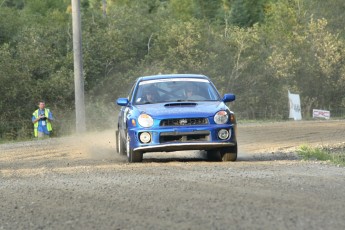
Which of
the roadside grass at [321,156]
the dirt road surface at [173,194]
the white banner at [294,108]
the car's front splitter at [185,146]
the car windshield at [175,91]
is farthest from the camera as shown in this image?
the white banner at [294,108]

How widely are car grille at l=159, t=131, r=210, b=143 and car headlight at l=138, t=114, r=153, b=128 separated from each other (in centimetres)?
29

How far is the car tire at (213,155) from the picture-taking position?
17062 mm

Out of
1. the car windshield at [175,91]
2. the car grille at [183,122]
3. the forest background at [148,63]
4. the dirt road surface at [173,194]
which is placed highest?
the forest background at [148,63]

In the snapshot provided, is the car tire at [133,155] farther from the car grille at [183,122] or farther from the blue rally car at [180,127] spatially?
the car grille at [183,122]

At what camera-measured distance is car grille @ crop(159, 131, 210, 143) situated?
1558cm

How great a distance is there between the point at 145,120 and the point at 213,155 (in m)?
2.08

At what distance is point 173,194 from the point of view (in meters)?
10.7

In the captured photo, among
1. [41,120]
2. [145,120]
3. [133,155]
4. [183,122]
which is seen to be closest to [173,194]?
[183,122]

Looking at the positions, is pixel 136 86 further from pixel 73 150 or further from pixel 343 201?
pixel 343 201

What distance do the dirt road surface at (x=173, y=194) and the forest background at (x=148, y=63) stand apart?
78.1 feet

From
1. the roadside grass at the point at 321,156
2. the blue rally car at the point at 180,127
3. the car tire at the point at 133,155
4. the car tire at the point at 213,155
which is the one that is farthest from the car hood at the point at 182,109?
the roadside grass at the point at 321,156

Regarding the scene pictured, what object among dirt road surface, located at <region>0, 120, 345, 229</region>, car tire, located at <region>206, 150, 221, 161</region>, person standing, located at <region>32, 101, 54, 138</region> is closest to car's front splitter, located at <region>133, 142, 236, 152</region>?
dirt road surface, located at <region>0, 120, 345, 229</region>

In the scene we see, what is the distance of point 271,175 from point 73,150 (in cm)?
955

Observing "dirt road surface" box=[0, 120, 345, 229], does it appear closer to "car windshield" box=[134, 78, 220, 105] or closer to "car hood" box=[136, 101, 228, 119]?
"car hood" box=[136, 101, 228, 119]
